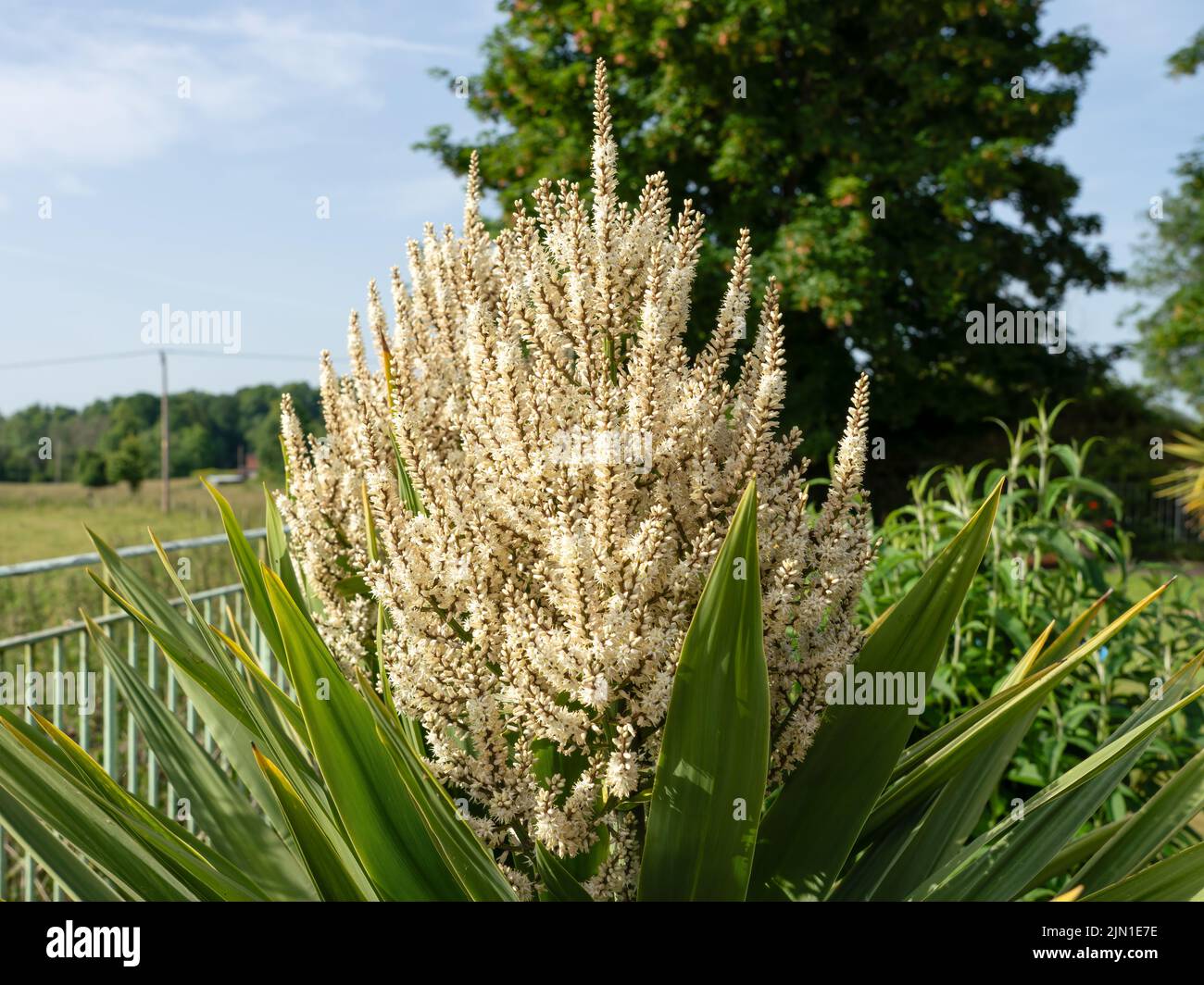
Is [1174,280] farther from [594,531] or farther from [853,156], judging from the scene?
[594,531]

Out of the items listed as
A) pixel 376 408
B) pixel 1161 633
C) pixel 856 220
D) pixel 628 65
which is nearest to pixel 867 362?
pixel 856 220

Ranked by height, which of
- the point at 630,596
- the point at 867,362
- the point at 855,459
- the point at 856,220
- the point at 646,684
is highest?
the point at 856,220

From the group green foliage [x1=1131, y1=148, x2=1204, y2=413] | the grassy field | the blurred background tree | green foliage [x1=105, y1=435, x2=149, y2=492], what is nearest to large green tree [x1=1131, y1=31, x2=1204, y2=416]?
green foliage [x1=1131, y1=148, x2=1204, y2=413]

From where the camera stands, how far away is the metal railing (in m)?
3.57

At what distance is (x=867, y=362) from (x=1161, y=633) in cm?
1519

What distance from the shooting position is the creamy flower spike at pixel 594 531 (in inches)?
49.4

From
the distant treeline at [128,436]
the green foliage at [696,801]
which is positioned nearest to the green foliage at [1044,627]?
the green foliage at [696,801]

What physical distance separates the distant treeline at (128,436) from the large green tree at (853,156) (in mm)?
22180

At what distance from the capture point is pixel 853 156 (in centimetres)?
1667

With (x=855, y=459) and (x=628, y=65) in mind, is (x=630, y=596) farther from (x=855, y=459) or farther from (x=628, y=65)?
(x=628, y=65)

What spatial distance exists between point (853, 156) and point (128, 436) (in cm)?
4862

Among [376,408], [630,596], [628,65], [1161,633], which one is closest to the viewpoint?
[630,596]
